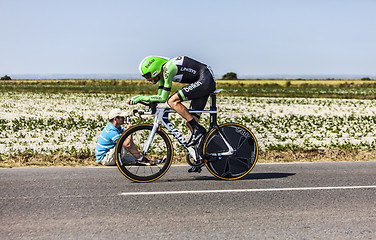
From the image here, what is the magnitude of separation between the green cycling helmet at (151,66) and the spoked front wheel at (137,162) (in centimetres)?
78

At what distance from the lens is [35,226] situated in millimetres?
4918

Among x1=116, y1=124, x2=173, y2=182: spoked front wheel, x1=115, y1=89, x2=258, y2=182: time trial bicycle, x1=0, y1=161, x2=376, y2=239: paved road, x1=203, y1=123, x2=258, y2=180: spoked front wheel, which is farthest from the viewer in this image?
x1=203, y1=123, x2=258, y2=180: spoked front wheel

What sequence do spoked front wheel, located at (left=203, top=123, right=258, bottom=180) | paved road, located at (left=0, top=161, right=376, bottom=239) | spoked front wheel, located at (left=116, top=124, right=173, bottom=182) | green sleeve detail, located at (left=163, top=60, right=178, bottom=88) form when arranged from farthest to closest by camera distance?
spoked front wheel, located at (left=203, top=123, right=258, bottom=180), spoked front wheel, located at (left=116, top=124, right=173, bottom=182), green sleeve detail, located at (left=163, top=60, right=178, bottom=88), paved road, located at (left=0, top=161, right=376, bottom=239)

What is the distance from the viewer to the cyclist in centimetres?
682

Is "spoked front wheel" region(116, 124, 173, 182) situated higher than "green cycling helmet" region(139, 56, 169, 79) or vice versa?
"green cycling helmet" region(139, 56, 169, 79)

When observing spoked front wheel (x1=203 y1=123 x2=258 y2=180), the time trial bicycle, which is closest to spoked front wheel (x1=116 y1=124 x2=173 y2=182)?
the time trial bicycle

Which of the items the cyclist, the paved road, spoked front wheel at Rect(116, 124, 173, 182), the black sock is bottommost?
the paved road

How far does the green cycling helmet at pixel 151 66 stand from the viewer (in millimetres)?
6824

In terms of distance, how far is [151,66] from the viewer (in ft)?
22.4

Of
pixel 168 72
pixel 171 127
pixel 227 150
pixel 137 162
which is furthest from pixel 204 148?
pixel 168 72

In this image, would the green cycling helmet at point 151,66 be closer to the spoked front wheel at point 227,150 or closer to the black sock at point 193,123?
the black sock at point 193,123

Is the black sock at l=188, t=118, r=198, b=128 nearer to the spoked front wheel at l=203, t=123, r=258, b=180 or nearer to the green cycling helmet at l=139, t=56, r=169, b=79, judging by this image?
the spoked front wheel at l=203, t=123, r=258, b=180

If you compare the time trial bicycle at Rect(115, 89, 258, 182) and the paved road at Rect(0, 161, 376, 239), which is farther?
the time trial bicycle at Rect(115, 89, 258, 182)

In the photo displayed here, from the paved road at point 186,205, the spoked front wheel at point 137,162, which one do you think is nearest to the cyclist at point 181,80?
the spoked front wheel at point 137,162
